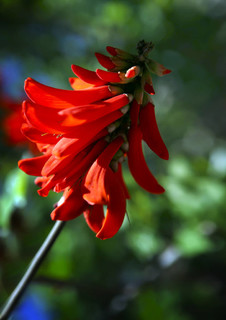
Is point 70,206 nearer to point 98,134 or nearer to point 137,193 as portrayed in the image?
point 98,134

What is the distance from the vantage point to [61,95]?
53 cm

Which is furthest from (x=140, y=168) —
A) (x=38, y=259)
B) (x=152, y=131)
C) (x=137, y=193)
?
(x=137, y=193)

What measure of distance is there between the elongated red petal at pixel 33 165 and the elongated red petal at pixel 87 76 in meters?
0.12

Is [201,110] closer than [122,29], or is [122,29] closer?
[122,29]

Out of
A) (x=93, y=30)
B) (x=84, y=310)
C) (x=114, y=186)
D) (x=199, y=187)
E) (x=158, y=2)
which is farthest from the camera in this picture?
(x=93, y=30)

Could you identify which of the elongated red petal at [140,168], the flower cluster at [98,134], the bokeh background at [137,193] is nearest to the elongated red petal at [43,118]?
the flower cluster at [98,134]

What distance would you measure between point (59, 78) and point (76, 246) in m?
0.84

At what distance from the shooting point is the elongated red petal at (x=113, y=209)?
508 mm

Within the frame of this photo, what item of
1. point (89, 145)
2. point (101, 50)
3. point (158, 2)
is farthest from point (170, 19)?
point (89, 145)

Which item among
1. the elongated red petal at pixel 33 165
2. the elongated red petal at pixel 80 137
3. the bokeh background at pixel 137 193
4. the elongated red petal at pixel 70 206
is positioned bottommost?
the bokeh background at pixel 137 193

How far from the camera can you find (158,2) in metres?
1.72

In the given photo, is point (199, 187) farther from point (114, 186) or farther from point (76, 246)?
point (114, 186)

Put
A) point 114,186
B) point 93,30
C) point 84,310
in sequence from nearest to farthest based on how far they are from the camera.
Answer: point 114,186 < point 84,310 < point 93,30

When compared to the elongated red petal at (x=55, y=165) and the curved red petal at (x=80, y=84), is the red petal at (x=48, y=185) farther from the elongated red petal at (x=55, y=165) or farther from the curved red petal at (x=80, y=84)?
the curved red petal at (x=80, y=84)
